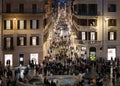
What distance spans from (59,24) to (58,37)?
196 centimetres

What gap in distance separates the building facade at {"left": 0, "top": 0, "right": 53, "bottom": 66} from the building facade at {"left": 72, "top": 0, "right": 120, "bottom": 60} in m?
6.22

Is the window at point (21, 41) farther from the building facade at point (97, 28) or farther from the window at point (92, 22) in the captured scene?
the window at point (92, 22)

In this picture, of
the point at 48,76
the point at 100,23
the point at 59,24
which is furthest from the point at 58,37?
the point at 48,76

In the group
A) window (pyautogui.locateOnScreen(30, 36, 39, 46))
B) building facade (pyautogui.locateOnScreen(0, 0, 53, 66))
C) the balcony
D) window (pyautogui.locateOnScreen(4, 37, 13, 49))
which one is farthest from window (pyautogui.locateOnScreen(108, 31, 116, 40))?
window (pyautogui.locateOnScreen(4, 37, 13, 49))

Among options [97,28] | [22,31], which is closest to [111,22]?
[97,28]

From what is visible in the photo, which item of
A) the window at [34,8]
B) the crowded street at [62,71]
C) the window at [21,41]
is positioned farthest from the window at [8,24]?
the crowded street at [62,71]

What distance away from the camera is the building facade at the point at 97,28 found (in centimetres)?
6366

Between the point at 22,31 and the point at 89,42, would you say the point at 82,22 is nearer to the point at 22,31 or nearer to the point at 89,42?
the point at 89,42

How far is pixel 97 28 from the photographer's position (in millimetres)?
63969

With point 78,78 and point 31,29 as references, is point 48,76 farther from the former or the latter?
point 31,29

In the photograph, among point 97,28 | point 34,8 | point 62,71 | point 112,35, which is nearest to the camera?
point 62,71

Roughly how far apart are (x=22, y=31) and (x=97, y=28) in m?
11.7

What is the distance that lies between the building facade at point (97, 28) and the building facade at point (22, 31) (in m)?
6.22

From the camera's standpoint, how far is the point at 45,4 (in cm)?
6300
